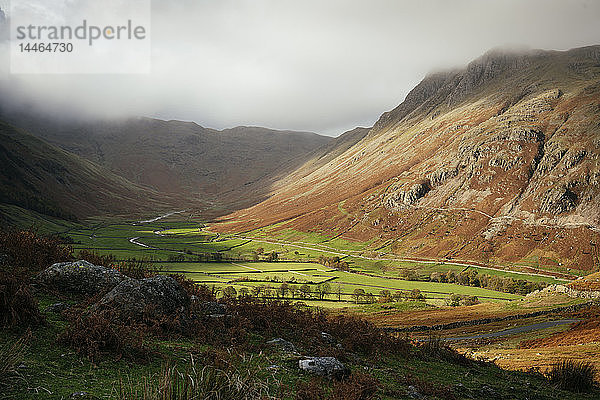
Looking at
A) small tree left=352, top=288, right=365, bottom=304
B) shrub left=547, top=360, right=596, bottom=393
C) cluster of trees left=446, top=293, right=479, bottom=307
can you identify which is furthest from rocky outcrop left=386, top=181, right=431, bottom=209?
shrub left=547, top=360, right=596, bottom=393

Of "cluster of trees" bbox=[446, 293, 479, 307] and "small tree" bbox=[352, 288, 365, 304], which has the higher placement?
"small tree" bbox=[352, 288, 365, 304]

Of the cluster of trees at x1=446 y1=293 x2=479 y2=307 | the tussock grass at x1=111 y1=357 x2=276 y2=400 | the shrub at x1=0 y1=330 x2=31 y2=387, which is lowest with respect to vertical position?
the cluster of trees at x1=446 y1=293 x2=479 y2=307

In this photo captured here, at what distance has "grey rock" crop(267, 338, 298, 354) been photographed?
12836 mm

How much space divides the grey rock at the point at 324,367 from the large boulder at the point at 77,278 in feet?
26.4

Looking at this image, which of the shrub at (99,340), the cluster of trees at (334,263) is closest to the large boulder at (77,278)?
the shrub at (99,340)

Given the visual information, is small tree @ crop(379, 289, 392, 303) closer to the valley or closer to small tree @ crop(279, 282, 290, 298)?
the valley

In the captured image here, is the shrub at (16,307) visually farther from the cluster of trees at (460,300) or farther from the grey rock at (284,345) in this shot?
the cluster of trees at (460,300)

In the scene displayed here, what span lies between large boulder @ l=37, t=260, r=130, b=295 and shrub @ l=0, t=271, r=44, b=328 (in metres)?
3.94

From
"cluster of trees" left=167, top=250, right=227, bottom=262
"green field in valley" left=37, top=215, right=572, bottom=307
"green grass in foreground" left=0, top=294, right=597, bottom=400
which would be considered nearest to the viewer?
"green grass in foreground" left=0, top=294, right=597, bottom=400

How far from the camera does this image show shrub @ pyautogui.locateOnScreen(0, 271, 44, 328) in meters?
8.45

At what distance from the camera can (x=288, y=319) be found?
1669 centimetres

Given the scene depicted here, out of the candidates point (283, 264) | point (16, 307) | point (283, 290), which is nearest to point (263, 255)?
point (283, 264)

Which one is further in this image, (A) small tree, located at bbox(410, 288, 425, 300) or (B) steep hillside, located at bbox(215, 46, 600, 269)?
(B) steep hillside, located at bbox(215, 46, 600, 269)

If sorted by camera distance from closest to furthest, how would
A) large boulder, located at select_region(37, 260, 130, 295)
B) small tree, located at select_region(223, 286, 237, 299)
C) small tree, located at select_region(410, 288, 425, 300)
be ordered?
large boulder, located at select_region(37, 260, 130, 295) < small tree, located at select_region(223, 286, 237, 299) < small tree, located at select_region(410, 288, 425, 300)
